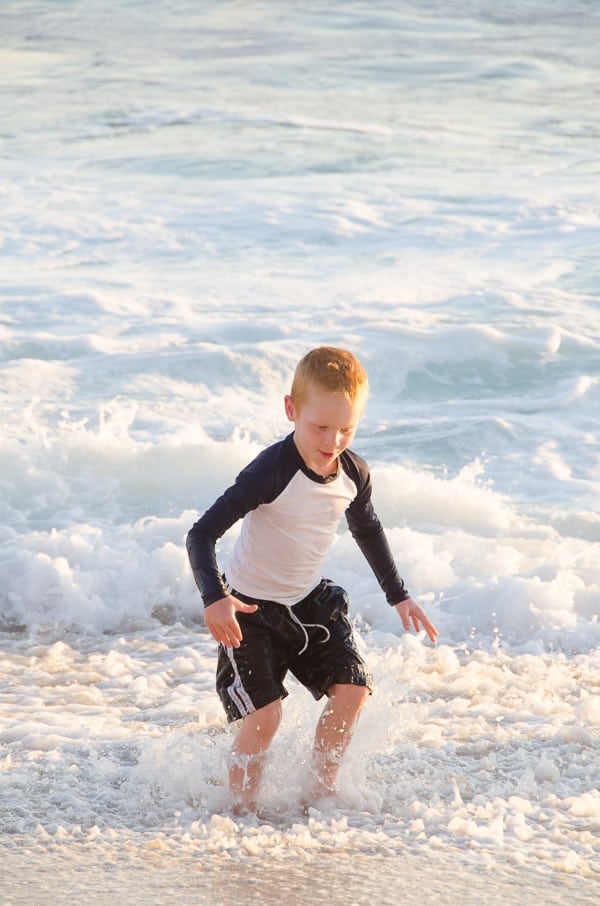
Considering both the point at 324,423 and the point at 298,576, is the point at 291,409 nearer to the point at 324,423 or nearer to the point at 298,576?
the point at 324,423

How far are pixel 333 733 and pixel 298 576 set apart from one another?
0.48 metres

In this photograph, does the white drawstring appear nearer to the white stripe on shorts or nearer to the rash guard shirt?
the rash guard shirt

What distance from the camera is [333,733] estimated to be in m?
3.53

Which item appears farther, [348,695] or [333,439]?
[348,695]

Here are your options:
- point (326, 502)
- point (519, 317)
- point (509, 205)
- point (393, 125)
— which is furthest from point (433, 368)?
point (393, 125)

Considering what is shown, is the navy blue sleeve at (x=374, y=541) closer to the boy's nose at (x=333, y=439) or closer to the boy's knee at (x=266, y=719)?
the boy's nose at (x=333, y=439)

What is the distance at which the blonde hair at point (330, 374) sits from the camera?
3324 mm

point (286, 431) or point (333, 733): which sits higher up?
point (333, 733)

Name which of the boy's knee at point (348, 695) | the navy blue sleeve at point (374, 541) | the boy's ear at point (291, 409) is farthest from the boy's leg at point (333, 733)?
the boy's ear at point (291, 409)

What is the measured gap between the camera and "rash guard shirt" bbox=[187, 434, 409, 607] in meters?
3.41

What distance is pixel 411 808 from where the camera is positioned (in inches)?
139

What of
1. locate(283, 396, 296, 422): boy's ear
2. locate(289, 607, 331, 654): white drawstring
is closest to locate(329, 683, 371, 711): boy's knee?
locate(289, 607, 331, 654): white drawstring

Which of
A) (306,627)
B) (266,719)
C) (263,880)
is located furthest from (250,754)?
(263,880)

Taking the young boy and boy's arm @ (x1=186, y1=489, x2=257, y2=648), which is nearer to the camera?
boy's arm @ (x1=186, y1=489, x2=257, y2=648)
